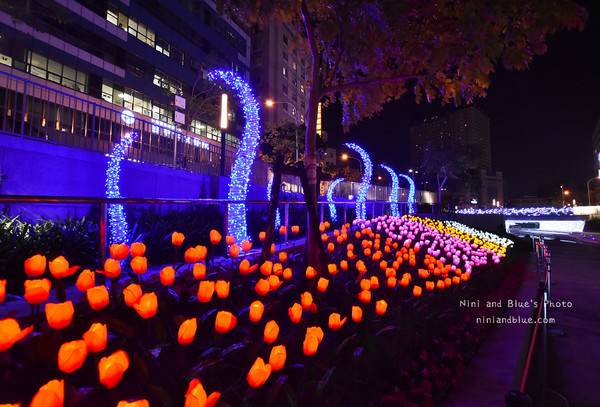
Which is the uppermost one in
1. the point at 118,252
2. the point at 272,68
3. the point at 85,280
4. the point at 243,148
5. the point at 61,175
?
the point at 272,68

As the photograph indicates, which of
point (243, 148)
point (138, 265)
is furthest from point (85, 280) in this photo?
point (243, 148)

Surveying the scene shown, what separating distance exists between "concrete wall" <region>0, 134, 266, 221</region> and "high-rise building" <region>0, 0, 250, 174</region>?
63 cm

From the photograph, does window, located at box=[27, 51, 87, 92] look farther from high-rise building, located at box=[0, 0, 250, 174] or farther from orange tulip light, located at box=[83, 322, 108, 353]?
orange tulip light, located at box=[83, 322, 108, 353]

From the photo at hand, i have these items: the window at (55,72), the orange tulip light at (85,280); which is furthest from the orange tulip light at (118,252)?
the window at (55,72)

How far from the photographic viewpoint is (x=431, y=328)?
331 centimetres

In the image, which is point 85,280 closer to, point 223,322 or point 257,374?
point 223,322

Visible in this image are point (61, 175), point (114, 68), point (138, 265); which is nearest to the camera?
point (138, 265)

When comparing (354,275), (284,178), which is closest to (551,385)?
(354,275)

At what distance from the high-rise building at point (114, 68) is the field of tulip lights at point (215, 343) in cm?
582

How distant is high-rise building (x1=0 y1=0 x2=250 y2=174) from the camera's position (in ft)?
25.0

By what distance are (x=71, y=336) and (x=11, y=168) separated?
5.88 m

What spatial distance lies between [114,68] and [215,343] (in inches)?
1261

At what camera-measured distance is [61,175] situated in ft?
21.6

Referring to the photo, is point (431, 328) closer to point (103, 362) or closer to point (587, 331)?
point (587, 331)
